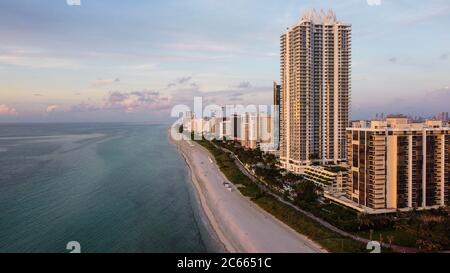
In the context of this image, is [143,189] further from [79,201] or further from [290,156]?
[290,156]

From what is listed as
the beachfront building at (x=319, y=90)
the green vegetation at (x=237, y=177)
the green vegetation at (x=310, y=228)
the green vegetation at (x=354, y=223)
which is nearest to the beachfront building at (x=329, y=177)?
the green vegetation at (x=354, y=223)

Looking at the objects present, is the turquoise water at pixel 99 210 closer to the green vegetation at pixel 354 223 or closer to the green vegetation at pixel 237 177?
the green vegetation at pixel 237 177

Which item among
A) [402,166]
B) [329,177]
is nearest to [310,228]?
[402,166]

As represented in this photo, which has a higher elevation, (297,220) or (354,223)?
(354,223)

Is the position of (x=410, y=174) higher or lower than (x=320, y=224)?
higher

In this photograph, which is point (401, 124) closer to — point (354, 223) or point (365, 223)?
point (365, 223)

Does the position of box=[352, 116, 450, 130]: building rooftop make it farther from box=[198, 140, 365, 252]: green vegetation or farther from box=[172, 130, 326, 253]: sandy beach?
box=[172, 130, 326, 253]: sandy beach
